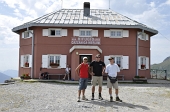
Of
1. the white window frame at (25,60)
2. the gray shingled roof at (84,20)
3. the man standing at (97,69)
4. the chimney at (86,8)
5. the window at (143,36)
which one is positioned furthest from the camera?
the chimney at (86,8)

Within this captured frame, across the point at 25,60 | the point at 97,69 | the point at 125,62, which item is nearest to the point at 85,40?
the point at 125,62

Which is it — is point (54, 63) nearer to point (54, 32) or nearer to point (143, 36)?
point (54, 32)

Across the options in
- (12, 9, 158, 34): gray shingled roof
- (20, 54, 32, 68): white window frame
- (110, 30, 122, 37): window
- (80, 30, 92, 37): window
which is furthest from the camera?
(20, 54, 32, 68): white window frame

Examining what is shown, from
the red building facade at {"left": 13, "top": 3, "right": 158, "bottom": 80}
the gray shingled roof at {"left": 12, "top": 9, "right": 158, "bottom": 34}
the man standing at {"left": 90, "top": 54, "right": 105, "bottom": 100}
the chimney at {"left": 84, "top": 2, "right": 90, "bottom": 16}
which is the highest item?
the chimney at {"left": 84, "top": 2, "right": 90, "bottom": 16}

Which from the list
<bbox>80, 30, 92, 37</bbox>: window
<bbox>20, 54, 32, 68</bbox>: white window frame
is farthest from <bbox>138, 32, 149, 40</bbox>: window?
<bbox>20, 54, 32, 68</bbox>: white window frame

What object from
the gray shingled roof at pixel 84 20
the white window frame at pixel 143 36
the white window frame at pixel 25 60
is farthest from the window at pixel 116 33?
the white window frame at pixel 25 60

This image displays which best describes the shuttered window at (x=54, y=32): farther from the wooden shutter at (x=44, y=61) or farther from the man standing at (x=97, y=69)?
the man standing at (x=97, y=69)

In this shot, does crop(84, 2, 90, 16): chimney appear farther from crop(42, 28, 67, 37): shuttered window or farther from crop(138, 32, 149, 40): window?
crop(138, 32, 149, 40): window

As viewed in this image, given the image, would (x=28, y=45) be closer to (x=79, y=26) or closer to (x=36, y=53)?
(x=36, y=53)

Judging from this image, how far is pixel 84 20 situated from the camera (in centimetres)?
1856

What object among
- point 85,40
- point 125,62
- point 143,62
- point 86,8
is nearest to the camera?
point 85,40

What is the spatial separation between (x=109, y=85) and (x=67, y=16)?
12.4 m

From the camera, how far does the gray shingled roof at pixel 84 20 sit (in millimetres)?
17641

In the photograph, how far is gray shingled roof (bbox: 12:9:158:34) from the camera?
57.9ft
